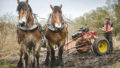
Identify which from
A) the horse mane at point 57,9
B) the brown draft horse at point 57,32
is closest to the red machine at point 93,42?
the brown draft horse at point 57,32

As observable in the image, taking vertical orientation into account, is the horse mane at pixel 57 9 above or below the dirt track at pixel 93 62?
above

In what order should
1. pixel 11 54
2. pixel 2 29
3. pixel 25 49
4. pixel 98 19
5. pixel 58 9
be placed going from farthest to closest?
pixel 98 19 → pixel 11 54 → pixel 2 29 → pixel 58 9 → pixel 25 49

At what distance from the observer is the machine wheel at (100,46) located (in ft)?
26.6

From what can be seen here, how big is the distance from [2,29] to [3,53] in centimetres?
118

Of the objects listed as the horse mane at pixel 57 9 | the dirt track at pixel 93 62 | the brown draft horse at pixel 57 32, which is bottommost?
the dirt track at pixel 93 62

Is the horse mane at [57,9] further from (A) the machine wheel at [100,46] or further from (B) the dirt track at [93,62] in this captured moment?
(A) the machine wheel at [100,46]

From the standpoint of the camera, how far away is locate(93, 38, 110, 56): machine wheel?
811cm

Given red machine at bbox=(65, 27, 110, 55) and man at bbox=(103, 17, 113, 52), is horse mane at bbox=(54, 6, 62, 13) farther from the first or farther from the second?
man at bbox=(103, 17, 113, 52)

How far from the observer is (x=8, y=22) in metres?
9.20

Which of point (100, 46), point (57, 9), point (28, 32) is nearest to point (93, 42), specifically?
point (100, 46)

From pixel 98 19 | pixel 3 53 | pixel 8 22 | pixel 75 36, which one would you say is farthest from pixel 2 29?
pixel 98 19

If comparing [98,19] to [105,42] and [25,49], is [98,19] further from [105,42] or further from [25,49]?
[25,49]

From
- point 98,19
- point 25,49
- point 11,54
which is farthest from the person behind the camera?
point 98,19

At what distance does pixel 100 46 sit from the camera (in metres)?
8.50
